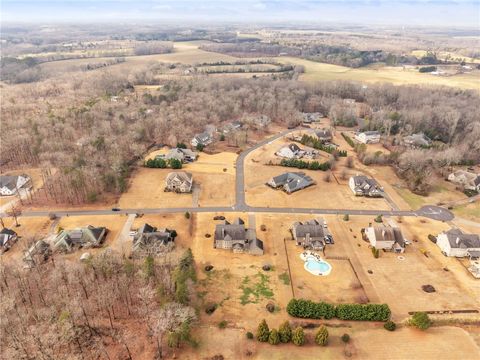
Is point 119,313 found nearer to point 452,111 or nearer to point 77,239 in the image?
point 77,239

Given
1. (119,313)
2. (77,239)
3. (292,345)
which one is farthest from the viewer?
(77,239)

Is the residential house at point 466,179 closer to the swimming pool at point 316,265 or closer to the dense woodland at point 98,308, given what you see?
the swimming pool at point 316,265

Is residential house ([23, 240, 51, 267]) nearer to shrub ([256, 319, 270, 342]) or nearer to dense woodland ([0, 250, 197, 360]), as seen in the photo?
dense woodland ([0, 250, 197, 360])

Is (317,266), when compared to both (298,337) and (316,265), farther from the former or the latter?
(298,337)

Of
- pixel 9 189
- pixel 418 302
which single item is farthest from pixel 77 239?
pixel 418 302

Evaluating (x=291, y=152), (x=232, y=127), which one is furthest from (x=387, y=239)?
(x=232, y=127)

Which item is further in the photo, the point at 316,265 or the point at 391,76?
the point at 391,76

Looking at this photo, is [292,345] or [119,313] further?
[119,313]
